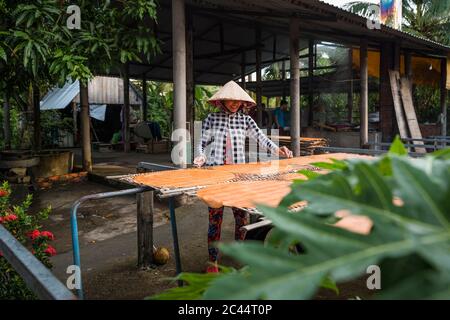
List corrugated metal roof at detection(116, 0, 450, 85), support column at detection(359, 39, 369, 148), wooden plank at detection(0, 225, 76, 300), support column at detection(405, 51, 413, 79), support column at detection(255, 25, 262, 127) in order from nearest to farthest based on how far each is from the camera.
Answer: wooden plank at detection(0, 225, 76, 300), corrugated metal roof at detection(116, 0, 450, 85), support column at detection(359, 39, 369, 148), support column at detection(255, 25, 262, 127), support column at detection(405, 51, 413, 79)

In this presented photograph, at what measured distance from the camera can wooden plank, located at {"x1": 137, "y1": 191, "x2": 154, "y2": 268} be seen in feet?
11.1

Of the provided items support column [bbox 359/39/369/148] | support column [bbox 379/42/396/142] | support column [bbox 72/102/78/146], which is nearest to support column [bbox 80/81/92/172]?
support column [bbox 359/39/369/148]

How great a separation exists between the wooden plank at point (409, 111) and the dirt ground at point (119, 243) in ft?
18.4

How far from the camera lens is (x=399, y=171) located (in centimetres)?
55

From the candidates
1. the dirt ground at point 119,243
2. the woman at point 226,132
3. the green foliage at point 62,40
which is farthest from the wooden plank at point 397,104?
the woman at point 226,132

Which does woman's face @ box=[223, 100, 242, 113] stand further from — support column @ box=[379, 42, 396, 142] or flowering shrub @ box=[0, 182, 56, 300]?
support column @ box=[379, 42, 396, 142]

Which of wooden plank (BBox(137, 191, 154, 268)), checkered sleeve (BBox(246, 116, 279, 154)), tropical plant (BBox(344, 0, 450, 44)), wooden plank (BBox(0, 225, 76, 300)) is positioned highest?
tropical plant (BBox(344, 0, 450, 44))

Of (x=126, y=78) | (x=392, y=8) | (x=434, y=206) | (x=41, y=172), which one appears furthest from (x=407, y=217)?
(x=126, y=78)

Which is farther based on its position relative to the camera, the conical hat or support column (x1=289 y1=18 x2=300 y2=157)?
support column (x1=289 y1=18 x2=300 y2=157)

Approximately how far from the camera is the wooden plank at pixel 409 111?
8.79 meters

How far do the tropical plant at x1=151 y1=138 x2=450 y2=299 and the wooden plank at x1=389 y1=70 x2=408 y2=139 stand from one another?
29.2 ft

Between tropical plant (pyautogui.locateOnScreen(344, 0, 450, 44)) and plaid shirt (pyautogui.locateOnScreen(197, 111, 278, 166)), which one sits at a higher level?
tropical plant (pyautogui.locateOnScreen(344, 0, 450, 44))

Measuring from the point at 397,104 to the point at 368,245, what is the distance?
9.24 meters

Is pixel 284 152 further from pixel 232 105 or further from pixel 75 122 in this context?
pixel 75 122
